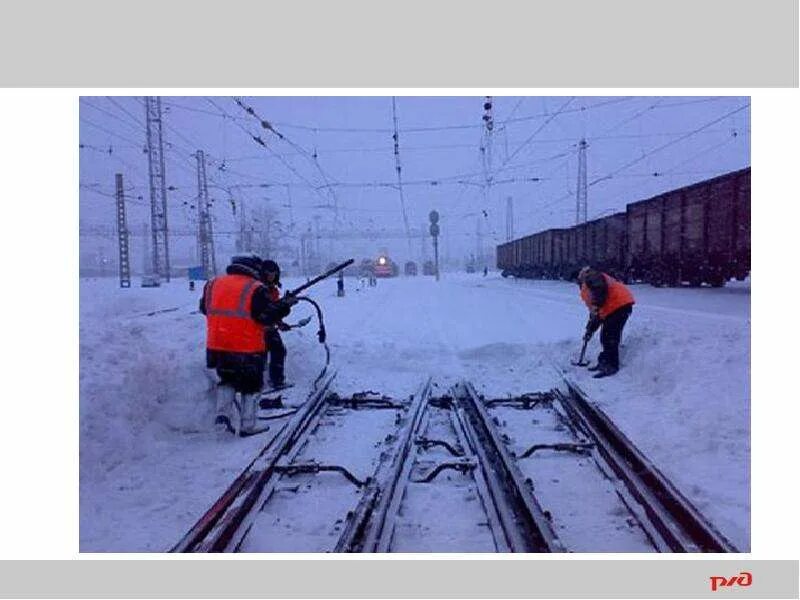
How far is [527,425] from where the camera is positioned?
6008 millimetres

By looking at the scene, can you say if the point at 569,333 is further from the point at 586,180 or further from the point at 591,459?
the point at 586,180

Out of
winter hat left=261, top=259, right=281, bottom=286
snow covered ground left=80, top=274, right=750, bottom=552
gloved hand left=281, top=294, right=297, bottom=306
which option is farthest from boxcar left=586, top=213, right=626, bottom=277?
gloved hand left=281, top=294, right=297, bottom=306

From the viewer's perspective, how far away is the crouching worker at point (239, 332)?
213 inches

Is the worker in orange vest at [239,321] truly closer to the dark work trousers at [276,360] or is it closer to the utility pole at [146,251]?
the dark work trousers at [276,360]

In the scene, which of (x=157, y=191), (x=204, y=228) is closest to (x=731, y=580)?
(x=157, y=191)

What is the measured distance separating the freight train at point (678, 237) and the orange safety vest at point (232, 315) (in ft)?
18.3

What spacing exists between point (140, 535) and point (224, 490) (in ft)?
2.18

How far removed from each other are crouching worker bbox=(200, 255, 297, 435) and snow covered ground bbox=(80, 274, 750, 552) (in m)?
0.31

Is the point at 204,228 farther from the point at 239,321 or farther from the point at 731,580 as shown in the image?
the point at 731,580

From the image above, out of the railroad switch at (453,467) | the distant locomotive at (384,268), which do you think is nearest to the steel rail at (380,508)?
the railroad switch at (453,467)

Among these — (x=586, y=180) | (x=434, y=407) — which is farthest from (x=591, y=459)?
(x=586, y=180)

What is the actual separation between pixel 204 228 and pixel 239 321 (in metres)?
8.10

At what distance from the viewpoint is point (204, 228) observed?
13.0 metres

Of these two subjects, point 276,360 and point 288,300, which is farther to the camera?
point 276,360
